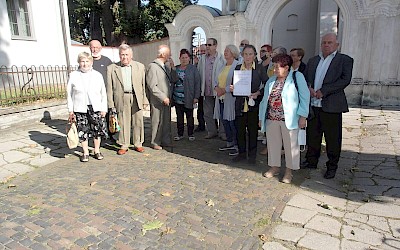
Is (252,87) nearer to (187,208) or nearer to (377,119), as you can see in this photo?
(187,208)

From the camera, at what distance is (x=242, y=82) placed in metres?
4.46

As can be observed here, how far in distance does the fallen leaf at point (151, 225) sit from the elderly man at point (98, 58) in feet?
11.0

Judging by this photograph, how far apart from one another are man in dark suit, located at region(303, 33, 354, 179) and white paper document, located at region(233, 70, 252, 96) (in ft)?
2.76

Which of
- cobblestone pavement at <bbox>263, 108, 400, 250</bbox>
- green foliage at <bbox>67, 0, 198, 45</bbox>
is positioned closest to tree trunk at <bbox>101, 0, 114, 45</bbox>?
green foliage at <bbox>67, 0, 198, 45</bbox>

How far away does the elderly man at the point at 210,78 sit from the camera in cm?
595

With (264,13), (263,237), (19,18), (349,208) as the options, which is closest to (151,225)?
(263,237)

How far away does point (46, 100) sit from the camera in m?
8.43

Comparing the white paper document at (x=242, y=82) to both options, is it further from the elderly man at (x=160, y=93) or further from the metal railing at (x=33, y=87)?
the metal railing at (x=33, y=87)

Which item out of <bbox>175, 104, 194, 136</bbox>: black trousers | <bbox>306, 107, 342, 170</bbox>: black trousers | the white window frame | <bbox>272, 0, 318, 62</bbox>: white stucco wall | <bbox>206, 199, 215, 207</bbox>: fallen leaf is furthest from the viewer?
<bbox>272, 0, 318, 62</bbox>: white stucco wall

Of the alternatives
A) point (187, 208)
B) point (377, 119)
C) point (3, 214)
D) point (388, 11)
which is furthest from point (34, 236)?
point (388, 11)

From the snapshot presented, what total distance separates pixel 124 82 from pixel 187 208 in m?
2.67

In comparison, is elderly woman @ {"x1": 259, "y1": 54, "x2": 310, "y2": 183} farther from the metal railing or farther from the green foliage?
the green foliage

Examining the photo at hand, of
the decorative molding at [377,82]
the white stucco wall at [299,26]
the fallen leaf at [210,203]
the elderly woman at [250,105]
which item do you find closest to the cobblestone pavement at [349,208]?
the fallen leaf at [210,203]

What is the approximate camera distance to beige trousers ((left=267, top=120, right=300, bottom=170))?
12.9 feet
